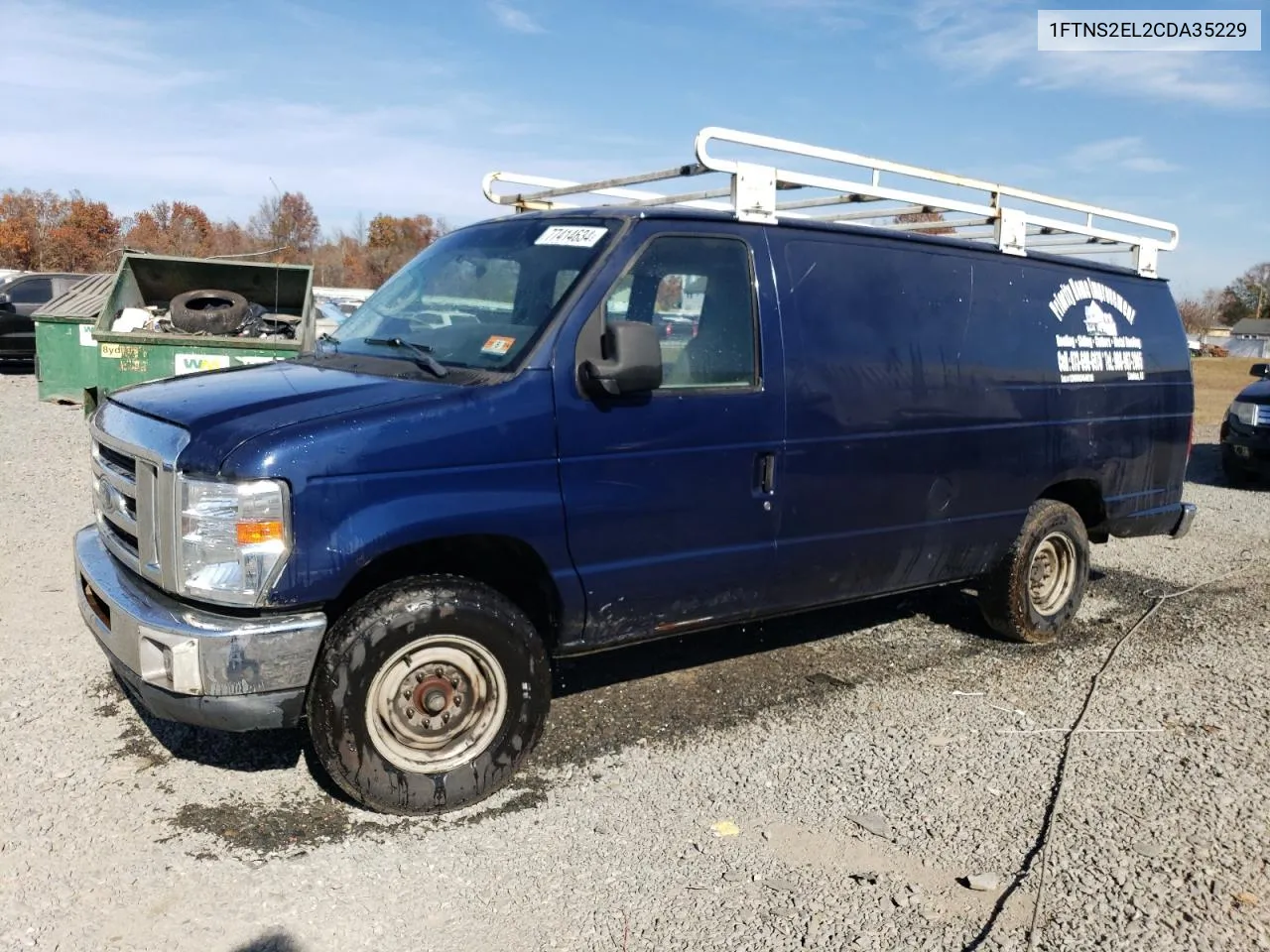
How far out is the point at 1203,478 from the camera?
12.9 meters

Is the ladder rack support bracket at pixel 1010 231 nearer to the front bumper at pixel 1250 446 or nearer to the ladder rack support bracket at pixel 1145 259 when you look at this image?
the ladder rack support bracket at pixel 1145 259

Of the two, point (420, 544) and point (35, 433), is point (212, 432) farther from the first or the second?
point (35, 433)

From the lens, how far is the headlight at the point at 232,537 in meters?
3.39

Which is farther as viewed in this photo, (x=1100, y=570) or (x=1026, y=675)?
(x=1100, y=570)

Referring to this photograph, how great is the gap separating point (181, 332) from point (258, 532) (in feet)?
23.9

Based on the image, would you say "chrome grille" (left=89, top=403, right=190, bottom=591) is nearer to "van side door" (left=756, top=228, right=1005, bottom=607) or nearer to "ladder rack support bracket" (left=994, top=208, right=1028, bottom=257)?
"van side door" (left=756, top=228, right=1005, bottom=607)

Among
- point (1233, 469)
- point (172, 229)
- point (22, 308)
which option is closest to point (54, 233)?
point (172, 229)

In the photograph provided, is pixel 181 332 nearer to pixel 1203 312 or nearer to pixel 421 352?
pixel 421 352

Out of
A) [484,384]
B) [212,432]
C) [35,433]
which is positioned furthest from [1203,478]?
[35,433]

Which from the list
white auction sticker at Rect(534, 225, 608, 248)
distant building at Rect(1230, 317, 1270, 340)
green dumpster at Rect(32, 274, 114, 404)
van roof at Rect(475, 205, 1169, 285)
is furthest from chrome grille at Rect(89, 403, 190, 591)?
distant building at Rect(1230, 317, 1270, 340)

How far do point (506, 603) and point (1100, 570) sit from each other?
19.0 ft

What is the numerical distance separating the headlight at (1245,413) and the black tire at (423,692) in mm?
10789

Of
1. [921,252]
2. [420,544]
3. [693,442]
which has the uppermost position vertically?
[921,252]

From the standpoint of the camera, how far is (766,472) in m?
4.54
